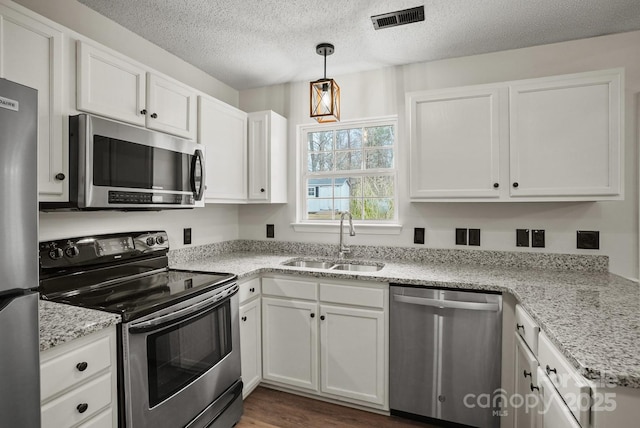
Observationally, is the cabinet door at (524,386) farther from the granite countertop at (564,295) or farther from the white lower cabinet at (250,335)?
the white lower cabinet at (250,335)

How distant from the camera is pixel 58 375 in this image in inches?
45.5

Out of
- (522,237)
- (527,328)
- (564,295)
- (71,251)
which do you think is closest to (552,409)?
(527,328)

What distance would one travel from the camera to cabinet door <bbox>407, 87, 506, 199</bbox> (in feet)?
7.22

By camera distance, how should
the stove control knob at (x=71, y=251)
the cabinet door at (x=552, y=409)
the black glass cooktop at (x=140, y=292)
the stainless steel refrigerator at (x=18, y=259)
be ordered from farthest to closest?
the stove control knob at (x=71, y=251) < the black glass cooktop at (x=140, y=292) < the cabinet door at (x=552, y=409) < the stainless steel refrigerator at (x=18, y=259)

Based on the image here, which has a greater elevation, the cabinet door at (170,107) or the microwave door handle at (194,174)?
the cabinet door at (170,107)

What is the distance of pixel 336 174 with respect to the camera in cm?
306

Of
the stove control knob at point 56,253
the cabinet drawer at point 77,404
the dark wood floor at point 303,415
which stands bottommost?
the dark wood floor at point 303,415

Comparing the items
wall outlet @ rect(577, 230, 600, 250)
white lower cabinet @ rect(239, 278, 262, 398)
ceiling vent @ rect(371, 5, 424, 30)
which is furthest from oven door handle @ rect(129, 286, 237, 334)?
wall outlet @ rect(577, 230, 600, 250)

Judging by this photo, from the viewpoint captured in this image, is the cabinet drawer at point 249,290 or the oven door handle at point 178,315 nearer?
the oven door handle at point 178,315

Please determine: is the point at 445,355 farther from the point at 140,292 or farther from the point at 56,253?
the point at 56,253

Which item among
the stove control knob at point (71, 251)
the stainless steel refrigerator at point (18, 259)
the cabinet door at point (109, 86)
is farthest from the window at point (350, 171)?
the stainless steel refrigerator at point (18, 259)

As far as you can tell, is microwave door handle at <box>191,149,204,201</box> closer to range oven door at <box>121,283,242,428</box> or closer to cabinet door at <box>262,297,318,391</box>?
range oven door at <box>121,283,242,428</box>

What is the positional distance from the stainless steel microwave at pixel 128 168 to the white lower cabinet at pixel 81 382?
25.7 inches

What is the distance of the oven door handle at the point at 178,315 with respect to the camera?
144 centimetres
